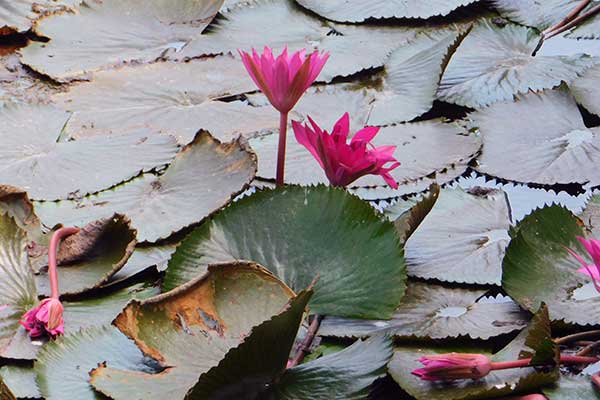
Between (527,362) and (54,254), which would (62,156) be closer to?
(54,254)

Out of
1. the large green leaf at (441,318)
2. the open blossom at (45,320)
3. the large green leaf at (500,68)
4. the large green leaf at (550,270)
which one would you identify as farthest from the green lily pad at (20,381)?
the large green leaf at (500,68)

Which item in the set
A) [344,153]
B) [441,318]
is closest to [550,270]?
[441,318]

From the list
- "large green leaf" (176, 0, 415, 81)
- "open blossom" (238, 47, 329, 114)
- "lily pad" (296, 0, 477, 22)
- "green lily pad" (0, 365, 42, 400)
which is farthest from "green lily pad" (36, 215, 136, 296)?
"lily pad" (296, 0, 477, 22)

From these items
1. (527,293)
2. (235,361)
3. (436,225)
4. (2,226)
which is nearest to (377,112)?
(436,225)

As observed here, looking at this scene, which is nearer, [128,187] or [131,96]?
[128,187]

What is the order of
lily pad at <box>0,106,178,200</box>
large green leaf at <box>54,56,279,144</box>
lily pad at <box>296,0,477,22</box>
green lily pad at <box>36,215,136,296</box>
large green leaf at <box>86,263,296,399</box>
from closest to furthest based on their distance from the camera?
large green leaf at <box>86,263,296,399</box> < green lily pad at <box>36,215,136,296</box> < lily pad at <box>0,106,178,200</box> < large green leaf at <box>54,56,279,144</box> < lily pad at <box>296,0,477,22</box>

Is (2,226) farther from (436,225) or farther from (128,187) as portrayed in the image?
(436,225)

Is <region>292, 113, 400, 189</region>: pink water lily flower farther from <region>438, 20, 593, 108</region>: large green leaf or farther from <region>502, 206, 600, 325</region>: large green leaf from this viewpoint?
<region>438, 20, 593, 108</region>: large green leaf
